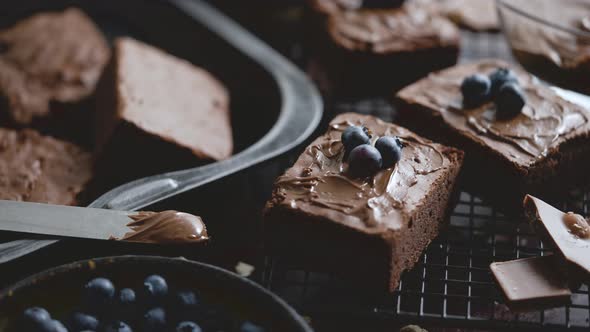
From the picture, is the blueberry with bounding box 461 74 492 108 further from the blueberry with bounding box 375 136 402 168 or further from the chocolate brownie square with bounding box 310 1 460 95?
the chocolate brownie square with bounding box 310 1 460 95

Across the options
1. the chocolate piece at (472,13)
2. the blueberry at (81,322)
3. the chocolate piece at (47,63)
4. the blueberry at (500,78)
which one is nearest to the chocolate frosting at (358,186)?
the blueberry at (500,78)

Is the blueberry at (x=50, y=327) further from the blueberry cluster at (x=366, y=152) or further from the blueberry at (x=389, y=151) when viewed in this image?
the blueberry at (x=389, y=151)

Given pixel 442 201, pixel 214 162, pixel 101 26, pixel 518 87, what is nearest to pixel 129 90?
pixel 214 162

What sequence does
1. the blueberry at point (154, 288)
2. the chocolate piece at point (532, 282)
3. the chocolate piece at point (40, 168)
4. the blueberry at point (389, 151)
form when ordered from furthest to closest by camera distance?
1. the chocolate piece at point (40, 168)
2. the blueberry at point (389, 151)
3. the chocolate piece at point (532, 282)
4. the blueberry at point (154, 288)

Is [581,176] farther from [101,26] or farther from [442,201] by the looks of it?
[101,26]

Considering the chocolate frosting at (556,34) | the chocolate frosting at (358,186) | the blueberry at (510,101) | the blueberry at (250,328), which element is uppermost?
the chocolate frosting at (556,34)

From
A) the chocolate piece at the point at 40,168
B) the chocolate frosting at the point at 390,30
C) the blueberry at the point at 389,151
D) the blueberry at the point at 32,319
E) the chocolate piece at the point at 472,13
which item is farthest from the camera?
the chocolate piece at the point at 472,13

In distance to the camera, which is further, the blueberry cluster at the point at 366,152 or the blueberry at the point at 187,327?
the blueberry cluster at the point at 366,152

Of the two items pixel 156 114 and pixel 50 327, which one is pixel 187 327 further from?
pixel 156 114
